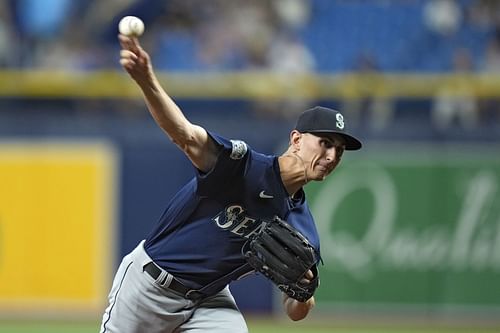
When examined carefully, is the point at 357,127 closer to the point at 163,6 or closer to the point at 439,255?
the point at 439,255

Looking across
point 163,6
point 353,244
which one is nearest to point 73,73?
point 163,6

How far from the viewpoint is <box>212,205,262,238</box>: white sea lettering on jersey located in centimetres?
512

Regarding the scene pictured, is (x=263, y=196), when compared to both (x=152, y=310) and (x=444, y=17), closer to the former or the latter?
(x=152, y=310)

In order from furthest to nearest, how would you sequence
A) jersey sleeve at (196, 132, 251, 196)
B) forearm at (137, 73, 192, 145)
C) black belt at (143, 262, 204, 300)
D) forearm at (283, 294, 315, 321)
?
forearm at (283, 294, 315, 321) < black belt at (143, 262, 204, 300) < jersey sleeve at (196, 132, 251, 196) < forearm at (137, 73, 192, 145)

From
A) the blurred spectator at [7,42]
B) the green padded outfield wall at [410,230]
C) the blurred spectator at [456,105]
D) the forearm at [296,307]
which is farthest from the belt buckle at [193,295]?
the blurred spectator at [7,42]

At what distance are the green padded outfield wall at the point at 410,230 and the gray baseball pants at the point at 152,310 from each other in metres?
6.39

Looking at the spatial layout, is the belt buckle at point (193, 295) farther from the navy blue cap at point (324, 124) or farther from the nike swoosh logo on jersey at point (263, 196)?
the navy blue cap at point (324, 124)

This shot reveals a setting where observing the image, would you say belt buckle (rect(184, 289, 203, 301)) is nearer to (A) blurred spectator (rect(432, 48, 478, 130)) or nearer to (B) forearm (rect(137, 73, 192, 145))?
(B) forearm (rect(137, 73, 192, 145))

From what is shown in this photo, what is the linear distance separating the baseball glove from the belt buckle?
1.11ft

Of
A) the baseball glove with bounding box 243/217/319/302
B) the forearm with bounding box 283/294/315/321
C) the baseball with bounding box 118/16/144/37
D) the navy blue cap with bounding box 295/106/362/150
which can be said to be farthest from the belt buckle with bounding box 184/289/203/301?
the baseball with bounding box 118/16/144/37

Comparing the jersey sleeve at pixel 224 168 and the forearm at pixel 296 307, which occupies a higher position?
the jersey sleeve at pixel 224 168

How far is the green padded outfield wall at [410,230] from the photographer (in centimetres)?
1170

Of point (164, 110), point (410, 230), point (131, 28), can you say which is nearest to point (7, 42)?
point (410, 230)

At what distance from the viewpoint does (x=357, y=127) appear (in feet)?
38.5
